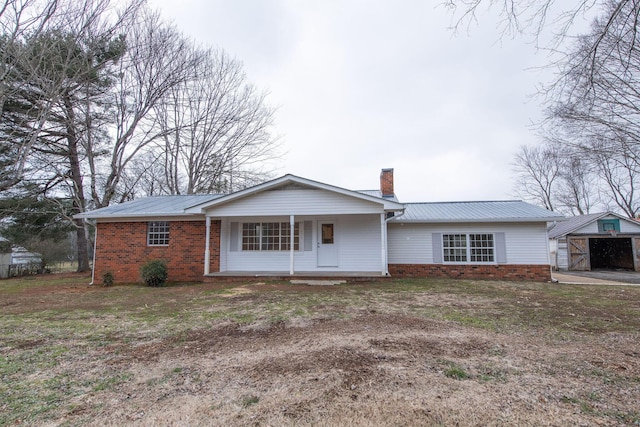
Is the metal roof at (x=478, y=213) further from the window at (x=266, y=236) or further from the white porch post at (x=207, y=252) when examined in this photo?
the white porch post at (x=207, y=252)

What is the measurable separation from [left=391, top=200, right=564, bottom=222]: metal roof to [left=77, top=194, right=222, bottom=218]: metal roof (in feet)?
27.0

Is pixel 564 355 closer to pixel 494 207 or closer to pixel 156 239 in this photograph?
pixel 494 207

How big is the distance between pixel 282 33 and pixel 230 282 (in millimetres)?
8595

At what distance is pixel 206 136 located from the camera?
20922 millimetres

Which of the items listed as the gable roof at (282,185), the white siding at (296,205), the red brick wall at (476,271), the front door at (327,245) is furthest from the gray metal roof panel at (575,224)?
the front door at (327,245)

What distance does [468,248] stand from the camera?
12008mm

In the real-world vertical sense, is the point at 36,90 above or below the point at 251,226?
above

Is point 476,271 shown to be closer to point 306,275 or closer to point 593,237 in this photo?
point 306,275

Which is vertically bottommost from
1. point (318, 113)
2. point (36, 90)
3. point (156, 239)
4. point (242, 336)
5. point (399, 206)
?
point (242, 336)

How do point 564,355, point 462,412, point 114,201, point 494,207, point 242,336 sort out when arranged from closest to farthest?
point 462,412, point 564,355, point 242,336, point 494,207, point 114,201

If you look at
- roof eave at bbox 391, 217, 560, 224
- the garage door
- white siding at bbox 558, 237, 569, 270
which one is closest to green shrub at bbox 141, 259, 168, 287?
roof eave at bbox 391, 217, 560, 224

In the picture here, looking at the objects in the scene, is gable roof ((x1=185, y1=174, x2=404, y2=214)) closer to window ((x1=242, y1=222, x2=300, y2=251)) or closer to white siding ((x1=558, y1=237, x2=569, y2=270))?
window ((x1=242, y1=222, x2=300, y2=251))

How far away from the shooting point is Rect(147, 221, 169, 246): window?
39.3ft

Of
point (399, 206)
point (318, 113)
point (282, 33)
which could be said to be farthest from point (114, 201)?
point (399, 206)
